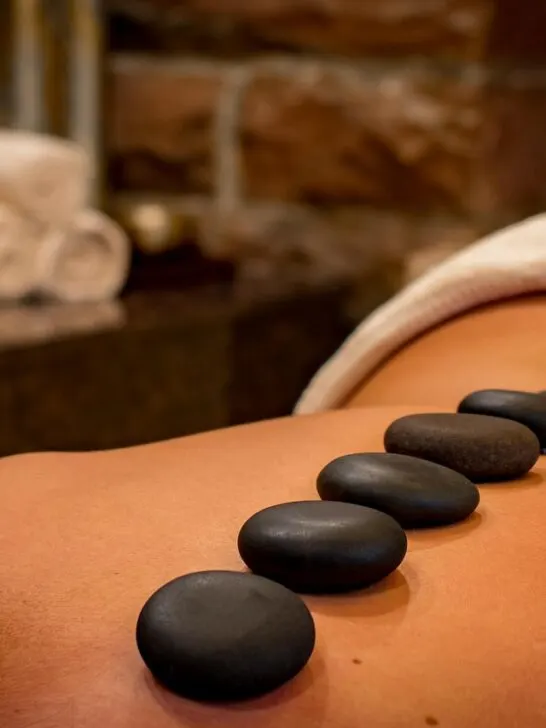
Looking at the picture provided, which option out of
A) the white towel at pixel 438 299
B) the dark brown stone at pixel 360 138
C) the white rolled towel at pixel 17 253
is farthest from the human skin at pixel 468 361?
the dark brown stone at pixel 360 138

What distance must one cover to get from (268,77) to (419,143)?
0.98ft

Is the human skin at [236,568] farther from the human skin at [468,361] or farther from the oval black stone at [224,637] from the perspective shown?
the human skin at [468,361]

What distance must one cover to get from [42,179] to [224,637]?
1144 mm

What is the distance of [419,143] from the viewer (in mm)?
1646

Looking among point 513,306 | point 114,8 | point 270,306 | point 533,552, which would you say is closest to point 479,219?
point 270,306

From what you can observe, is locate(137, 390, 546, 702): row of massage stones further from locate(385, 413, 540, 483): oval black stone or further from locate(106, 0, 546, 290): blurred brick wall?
locate(106, 0, 546, 290): blurred brick wall

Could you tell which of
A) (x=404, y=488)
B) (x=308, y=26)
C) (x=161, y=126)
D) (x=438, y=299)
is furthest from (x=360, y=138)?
(x=404, y=488)

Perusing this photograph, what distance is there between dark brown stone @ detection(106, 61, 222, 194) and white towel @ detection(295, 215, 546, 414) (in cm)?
116

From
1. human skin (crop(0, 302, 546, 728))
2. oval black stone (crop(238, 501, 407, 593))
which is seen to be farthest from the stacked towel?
oval black stone (crop(238, 501, 407, 593))

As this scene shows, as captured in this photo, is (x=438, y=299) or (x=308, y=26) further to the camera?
(x=308, y=26)

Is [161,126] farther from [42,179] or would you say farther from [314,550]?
[314,550]

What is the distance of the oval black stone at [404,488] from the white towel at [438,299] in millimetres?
259

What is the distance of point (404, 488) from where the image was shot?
34 cm

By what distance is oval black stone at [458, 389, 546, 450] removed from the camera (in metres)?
0.43
